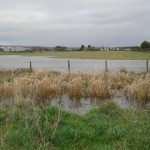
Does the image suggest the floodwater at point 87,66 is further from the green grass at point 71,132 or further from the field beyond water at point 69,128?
the green grass at point 71,132

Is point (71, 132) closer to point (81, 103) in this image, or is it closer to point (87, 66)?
point (81, 103)

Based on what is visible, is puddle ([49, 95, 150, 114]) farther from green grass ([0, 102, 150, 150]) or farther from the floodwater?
the floodwater

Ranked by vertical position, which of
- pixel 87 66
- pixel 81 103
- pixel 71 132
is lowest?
pixel 87 66

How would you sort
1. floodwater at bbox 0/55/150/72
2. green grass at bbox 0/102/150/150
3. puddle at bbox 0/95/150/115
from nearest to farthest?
green grass at bbox 0/102/150/150
puddle at bbox 0/95/150/115
floodwater at bbox 0/55/150/72

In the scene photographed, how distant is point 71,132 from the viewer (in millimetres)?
9484

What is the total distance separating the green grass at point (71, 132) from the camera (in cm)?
851

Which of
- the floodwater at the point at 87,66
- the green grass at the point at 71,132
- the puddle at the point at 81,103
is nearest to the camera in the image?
the green grass at the point at 71,132

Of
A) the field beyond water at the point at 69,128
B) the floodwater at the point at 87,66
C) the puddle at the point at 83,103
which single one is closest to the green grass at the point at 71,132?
the field beyond water at the point at 69,128

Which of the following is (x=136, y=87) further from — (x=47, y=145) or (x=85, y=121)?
(x=47, y=145)

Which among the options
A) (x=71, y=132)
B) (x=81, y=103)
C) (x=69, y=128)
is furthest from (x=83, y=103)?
(x=71, y=132)

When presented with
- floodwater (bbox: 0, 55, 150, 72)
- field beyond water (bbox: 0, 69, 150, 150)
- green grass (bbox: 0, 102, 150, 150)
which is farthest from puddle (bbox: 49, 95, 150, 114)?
floodwater (bbox: 0, 55, 150, 72)

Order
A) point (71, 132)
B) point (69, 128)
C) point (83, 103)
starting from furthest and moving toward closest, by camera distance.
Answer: point (83, 103) < point (69, 128) < point (71, 132)

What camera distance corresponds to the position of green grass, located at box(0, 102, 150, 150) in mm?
8508

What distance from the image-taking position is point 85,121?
11438 mm
